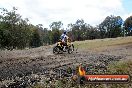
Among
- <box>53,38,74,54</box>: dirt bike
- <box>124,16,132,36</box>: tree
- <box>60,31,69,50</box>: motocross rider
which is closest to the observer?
<box>53,38,74,54</box>: dirt bike

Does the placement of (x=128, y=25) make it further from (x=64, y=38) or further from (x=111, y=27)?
(x=64, y=38)

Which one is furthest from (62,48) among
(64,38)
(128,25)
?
Result: (128,25)

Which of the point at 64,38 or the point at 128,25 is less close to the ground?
the point at 128,25

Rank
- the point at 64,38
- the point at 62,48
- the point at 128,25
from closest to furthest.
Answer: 1. the point at 62,48
2. the point at 64,38
3. the point at 128,25

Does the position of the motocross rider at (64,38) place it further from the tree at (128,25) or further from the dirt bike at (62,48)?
the tree at (128,25)

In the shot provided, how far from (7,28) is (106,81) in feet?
225

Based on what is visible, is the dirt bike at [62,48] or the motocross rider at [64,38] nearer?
the dirt bike at [62,48]

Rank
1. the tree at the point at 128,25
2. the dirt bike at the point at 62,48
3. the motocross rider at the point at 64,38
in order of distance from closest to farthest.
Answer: the dirt bike at the point at 62,48
the motocross rider at the point at 64,38
the tree at the point at 128,25

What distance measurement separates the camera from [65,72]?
602 inches

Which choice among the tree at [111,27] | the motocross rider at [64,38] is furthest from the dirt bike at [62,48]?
the tree at [111,27]

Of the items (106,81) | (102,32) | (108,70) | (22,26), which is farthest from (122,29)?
(106,81)

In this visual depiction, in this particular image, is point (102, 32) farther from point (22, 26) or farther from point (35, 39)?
point (22, 26)

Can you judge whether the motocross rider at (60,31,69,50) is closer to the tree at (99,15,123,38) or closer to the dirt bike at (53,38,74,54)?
the dirt bike at (53,38,74,54)

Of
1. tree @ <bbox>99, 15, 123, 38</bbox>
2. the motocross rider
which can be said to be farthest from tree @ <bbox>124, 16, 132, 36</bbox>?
the motocross rider
